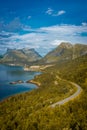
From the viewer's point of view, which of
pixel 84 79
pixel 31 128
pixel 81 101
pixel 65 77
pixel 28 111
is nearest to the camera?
pixel 31 128

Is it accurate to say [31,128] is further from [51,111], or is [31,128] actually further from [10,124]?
[51,111]

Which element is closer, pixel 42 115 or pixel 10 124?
pixel 10 124

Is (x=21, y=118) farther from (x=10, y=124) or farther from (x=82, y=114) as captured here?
(x=82, y=114)

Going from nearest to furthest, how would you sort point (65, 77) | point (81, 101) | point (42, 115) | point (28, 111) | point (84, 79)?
point (42, 115)
point (28, 111)
point (81, 101)
point (84, 79)
point (65, 77)

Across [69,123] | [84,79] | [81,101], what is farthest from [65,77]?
[69,123]

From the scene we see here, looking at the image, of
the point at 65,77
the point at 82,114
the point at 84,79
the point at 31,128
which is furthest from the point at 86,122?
the point at 65,77

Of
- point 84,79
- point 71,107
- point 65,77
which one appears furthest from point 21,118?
point 65,77

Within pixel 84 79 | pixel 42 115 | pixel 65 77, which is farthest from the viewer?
pixel 65 77

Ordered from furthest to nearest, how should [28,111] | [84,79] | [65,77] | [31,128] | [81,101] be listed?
[65,77], [84,79], [81,101], [28,111], [31,128]

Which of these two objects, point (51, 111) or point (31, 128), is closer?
point (31, 128)
